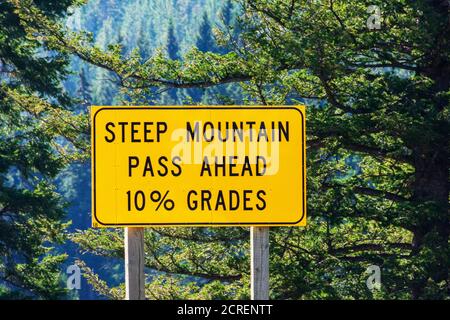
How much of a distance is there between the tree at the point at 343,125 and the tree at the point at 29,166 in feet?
13.7

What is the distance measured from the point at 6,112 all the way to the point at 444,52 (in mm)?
10458

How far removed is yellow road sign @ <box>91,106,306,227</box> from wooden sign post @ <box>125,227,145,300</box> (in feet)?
0.55

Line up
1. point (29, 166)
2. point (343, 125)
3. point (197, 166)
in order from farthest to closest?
point (29, 166) → point (343, 125) → point (197, 166)

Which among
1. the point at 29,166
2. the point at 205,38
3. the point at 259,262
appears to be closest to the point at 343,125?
the point at 29,166

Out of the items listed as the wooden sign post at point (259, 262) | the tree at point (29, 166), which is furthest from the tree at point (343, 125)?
the wooden sign post at point (259, 262)

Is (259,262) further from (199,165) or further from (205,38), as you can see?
(205,38)

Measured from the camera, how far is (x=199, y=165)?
23.0 ft

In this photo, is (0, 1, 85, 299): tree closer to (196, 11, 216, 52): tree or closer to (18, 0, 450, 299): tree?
(18, 0, 450, 299): tree

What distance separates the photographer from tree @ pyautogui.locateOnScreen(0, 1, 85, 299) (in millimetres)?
22938

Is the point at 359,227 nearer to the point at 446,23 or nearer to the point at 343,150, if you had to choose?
the point at 343,150

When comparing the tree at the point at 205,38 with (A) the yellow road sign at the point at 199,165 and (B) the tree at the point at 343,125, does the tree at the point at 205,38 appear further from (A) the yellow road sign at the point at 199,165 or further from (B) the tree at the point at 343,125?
(A) the yellow road sign at the point at 199,165

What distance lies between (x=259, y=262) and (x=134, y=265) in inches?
31.0

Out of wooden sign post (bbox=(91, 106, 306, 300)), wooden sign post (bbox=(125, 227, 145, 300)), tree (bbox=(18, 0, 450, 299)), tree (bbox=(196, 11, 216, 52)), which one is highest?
tree (bbox=(196, 11, 216, 52))

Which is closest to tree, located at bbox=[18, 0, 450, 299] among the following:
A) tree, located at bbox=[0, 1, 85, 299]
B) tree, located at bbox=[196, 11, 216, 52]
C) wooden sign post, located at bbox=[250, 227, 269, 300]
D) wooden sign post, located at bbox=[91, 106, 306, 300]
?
tree, located at bbox=[0, 1, 85, 299]
